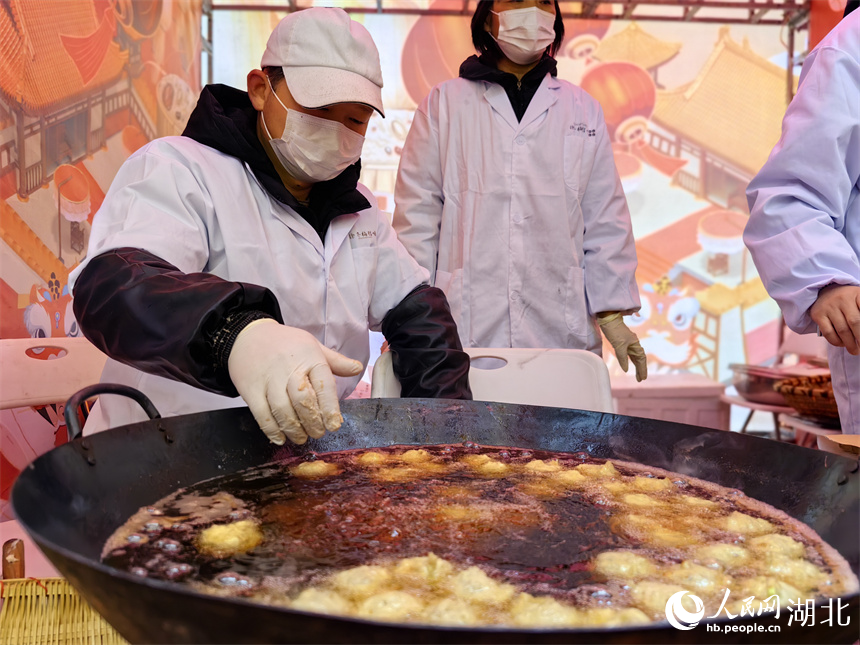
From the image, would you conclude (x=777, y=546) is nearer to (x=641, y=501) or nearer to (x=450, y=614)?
(x=641, y=501)

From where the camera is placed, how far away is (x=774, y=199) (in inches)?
74.0

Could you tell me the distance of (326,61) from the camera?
5.48ft

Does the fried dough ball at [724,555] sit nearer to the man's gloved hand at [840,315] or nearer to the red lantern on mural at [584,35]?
the man's gloved hand at [840,315]

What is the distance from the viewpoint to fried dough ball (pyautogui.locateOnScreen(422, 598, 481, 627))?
2.56 feet

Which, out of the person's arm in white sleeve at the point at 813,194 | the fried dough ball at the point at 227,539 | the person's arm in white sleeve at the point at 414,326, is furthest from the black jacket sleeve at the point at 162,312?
the person's arm in white sleeve at the point at 813,194

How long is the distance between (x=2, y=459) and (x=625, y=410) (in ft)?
11.2

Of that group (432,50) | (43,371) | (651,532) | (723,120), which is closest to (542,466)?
(651,532)

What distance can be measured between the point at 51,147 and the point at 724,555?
9.73 ft

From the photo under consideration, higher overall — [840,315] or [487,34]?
[487,34]

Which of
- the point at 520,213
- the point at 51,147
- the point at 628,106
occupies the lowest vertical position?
the point at 520,213

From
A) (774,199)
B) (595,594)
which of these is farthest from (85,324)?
(774,199)

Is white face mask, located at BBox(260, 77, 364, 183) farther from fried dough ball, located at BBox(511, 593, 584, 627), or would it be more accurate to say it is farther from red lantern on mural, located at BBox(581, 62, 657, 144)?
red lantern on mural, located at BBox(581, 62, 657, 144)

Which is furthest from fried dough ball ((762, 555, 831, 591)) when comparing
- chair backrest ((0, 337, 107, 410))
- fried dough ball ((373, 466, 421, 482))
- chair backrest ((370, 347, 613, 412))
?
chair backrest ((0, 337, 107, 410))

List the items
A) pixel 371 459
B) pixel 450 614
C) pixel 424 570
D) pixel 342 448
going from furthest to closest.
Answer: pixel 342 448 → pixel 371 459 → pixel 424 570 → pixel 450 614
